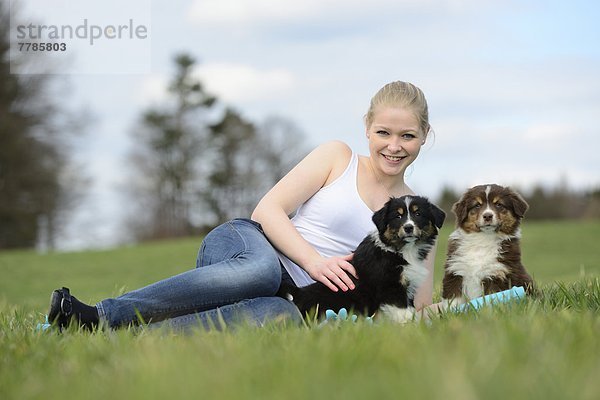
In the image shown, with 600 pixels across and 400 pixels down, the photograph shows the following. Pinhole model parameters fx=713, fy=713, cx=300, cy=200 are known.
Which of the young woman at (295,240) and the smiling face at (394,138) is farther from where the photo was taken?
the smiling face at (394,138)

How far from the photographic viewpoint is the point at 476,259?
487 cm

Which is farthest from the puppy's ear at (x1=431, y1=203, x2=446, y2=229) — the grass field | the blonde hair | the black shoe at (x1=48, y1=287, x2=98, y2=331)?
the black shoe at (x1=48, y1=287, x2=98, y2=331)

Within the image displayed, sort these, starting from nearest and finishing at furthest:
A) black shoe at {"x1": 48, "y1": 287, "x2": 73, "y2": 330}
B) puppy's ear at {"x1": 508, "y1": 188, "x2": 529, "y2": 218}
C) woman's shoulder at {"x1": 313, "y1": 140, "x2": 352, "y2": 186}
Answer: black shoe at {"x1": 48, "y1": 287, "x2": 73, "y2": 330}
puppy's ear at {"x1": 508, "y1": 188, "x2": 529, "y2": 218}
woman's shoulder at {"x1": 313, "y1": 140, "x2": 352, "y2": 186}

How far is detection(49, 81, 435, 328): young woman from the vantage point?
4.13m

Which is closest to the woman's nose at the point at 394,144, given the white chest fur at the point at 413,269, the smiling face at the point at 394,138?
the smiling face at the point at 394,138

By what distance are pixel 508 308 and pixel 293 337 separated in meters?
1.30

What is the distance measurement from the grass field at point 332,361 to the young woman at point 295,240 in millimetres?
330

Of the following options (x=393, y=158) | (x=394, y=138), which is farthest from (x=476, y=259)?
(x=394, y=138)

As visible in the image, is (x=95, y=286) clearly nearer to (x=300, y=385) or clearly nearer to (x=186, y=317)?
(x=186, y=317)

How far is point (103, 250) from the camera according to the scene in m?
26.8

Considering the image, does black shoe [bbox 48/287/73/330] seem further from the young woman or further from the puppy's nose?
the puppy's nose

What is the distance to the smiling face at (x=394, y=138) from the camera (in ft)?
16.3

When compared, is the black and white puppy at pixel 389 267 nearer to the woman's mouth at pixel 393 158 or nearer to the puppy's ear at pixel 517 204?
the woman's mouth at pixel 393 158

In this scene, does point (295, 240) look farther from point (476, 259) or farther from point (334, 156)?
point (476, 259)
